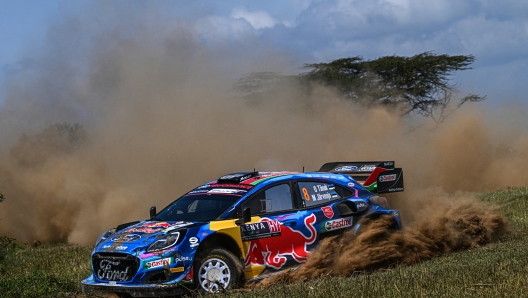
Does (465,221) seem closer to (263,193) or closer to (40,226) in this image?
(263,193)

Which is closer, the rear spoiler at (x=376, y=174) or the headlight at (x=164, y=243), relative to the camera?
the headlight at (x=164, y=243)

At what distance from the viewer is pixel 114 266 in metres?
8.77

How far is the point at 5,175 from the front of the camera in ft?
76.2

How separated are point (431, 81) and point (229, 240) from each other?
1358 inches

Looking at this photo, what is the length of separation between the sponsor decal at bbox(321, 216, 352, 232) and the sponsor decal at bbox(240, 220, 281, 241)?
0.77m

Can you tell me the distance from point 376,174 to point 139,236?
437 cm

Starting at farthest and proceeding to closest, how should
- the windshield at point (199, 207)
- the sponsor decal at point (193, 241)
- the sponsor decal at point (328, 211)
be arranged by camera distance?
the sponsor decal at point (328, 211) < the windshield at point (199, 207) < the sponsor decal at point (193, 241)

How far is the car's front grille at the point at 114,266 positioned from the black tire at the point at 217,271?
0.74 metres

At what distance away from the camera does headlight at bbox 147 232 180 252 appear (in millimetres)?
Result: 8594

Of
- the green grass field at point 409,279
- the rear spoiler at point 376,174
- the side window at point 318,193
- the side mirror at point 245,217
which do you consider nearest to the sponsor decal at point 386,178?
the rear spoiler at point 376,174

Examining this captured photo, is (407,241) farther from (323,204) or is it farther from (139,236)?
(139,236)

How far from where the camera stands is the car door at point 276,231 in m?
9.18

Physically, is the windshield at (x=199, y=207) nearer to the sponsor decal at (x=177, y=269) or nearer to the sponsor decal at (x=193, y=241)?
the sponsor decal at (x=193, y=241)

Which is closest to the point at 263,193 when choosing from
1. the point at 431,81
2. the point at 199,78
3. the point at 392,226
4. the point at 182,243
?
the point at 182,243
